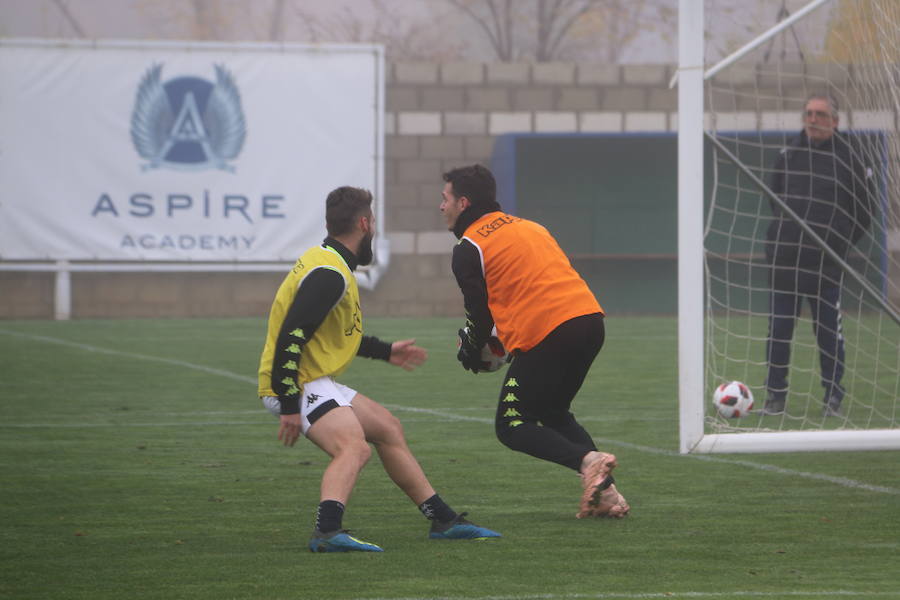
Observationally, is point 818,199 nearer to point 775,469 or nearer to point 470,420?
point 775,469

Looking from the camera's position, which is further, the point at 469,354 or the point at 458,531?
the point at 469,354

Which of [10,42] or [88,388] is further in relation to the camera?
[10,42]

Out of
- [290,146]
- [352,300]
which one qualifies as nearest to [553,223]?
[290,146]

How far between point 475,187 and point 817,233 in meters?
4.50

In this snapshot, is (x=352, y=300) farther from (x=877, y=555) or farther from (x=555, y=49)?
(x=555, y=49)

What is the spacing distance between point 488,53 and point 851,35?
28.2 m

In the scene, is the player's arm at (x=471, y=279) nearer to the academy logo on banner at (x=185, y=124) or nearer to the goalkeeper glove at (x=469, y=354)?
the goalkeeper glove at (x=469, y=354)

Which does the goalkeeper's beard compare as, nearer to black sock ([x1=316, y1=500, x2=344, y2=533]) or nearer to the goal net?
black sock ([x1=316, y1=500, x2=344, y2=533])

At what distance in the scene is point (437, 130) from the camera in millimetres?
24531

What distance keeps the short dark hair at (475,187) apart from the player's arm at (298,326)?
0.87 metres

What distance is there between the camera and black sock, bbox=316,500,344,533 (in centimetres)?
584

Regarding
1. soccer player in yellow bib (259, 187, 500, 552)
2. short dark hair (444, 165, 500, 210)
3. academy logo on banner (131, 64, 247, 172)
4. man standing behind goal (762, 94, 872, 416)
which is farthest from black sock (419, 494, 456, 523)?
academy logo on banner (131, 64, 247, 172)

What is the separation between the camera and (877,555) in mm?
5789

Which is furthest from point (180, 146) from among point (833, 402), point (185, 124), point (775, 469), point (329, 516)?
point (329, 516)
